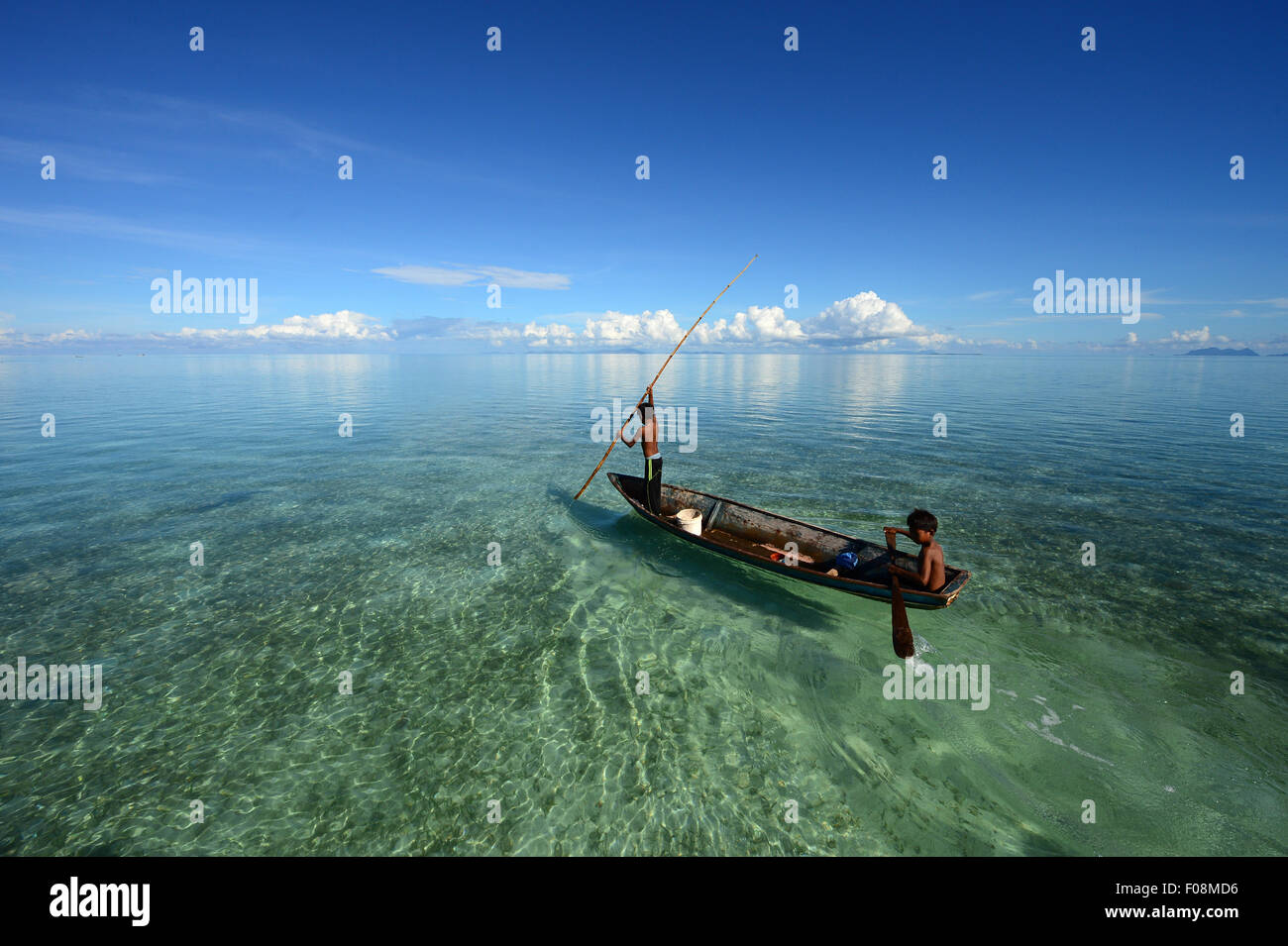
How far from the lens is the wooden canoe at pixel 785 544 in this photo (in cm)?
1208

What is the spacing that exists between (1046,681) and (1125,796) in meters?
2.97

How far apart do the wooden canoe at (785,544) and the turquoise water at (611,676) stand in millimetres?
1088

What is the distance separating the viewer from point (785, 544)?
16422 mm

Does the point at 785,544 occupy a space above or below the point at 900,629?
above

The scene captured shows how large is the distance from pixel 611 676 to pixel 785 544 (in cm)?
793

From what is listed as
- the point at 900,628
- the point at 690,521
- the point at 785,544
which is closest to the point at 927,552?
the point at 900,628

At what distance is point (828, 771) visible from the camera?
8.66 meters

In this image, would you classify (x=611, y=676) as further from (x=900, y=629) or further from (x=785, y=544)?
(x=785, y=544)

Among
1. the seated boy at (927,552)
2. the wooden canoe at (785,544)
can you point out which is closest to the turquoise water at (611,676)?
the wooden canoe at (785,544)

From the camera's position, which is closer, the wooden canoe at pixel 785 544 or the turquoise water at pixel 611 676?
the turquoise water at pixel 611 676

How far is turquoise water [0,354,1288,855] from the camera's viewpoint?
25.5 feet

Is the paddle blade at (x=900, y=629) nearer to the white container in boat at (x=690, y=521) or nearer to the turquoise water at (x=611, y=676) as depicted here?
the turquoise water at (x=611, y=676)

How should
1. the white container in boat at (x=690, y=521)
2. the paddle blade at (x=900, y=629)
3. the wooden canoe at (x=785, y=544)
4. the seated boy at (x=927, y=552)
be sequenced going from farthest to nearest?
the white container in boat at (x=690, y=521) < the wooden canoe at (x=785, y=544) < the seated boy at (x=927, y=552) < the paddle blade at (x=900, y=629)

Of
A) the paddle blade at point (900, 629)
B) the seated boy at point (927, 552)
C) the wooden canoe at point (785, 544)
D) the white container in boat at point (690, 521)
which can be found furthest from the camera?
the white container in boat at point (690, 521)
